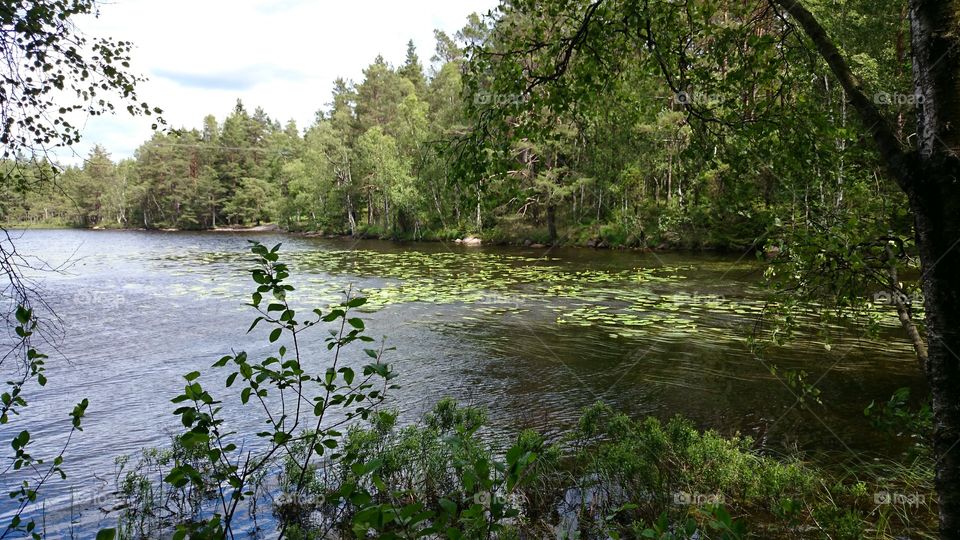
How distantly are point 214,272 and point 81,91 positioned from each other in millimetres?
25195

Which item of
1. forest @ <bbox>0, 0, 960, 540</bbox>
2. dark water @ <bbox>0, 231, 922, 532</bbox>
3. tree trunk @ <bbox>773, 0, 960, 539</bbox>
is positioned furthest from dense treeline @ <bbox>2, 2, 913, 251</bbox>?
dark water @ <bbox>0, 231, 922, 532</bbox>

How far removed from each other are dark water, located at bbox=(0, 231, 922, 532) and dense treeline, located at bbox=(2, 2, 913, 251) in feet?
6.48

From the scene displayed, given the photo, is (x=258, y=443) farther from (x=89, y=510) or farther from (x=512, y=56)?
(x=512, y=56)

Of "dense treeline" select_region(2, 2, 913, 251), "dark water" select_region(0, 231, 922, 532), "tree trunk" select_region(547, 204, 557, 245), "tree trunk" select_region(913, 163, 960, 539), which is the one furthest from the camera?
"tree trunk" select_region(547, 204, 557, 245)

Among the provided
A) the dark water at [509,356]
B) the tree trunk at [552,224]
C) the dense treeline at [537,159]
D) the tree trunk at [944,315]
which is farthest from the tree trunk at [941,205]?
the tree trunk at [552,224]

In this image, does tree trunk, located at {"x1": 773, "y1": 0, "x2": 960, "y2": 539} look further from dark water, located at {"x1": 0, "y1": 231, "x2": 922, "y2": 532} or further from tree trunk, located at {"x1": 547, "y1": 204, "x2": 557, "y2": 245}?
tree trunk, located at {"x1": 547, "y1": 204, "x2": 557, "y2": 245}

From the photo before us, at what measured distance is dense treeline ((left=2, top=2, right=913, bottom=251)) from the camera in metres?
3.74

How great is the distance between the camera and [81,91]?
4750 mm

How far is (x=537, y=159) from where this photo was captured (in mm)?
41656

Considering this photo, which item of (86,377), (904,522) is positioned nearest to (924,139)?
(904,522)

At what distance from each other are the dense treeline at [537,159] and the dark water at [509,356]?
197 cm

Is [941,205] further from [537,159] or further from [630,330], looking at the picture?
[537,159]

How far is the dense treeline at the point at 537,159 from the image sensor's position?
374cm

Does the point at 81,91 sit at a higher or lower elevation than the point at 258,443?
higher
